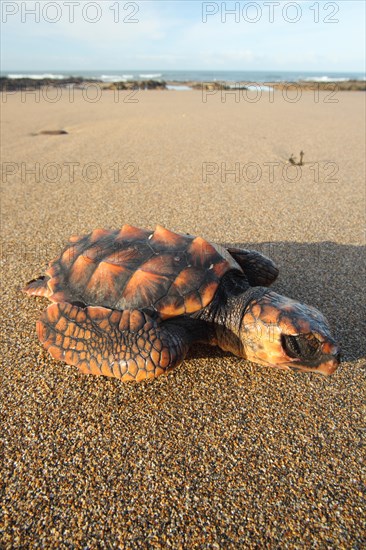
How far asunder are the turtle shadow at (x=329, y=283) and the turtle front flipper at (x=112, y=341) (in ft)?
1.24

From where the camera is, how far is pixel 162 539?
1.38 m

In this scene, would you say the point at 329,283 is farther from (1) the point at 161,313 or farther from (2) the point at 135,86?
(2) the point at 135,86

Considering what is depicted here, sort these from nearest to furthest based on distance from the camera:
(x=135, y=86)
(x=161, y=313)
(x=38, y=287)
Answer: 1. (x=161, y=313)
2. (x=38, y=287)
3. (x=135, y=86)

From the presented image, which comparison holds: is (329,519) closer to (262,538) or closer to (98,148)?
(262,538)

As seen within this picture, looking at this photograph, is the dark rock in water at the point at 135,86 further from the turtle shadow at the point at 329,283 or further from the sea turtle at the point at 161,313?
the sea turtle at the point at 161,313

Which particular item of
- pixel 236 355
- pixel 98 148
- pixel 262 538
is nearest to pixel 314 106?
pixel 98 148

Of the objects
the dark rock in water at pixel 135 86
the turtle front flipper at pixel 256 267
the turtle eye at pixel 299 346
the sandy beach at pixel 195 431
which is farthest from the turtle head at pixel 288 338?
the dark rock in water at pixel 135 86

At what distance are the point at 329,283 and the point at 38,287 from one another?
2.27m

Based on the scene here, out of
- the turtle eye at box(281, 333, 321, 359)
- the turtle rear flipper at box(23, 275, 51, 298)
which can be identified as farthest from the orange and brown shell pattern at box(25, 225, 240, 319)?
the turtle eye at box(281, 333, 321, 359)

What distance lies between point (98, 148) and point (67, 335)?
5709 mm

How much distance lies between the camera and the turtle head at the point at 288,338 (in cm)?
189

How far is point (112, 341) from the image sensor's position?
1999 millimetres

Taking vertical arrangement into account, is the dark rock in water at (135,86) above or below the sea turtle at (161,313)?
above

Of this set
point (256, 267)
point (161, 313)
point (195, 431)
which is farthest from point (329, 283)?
point (195, 431)
